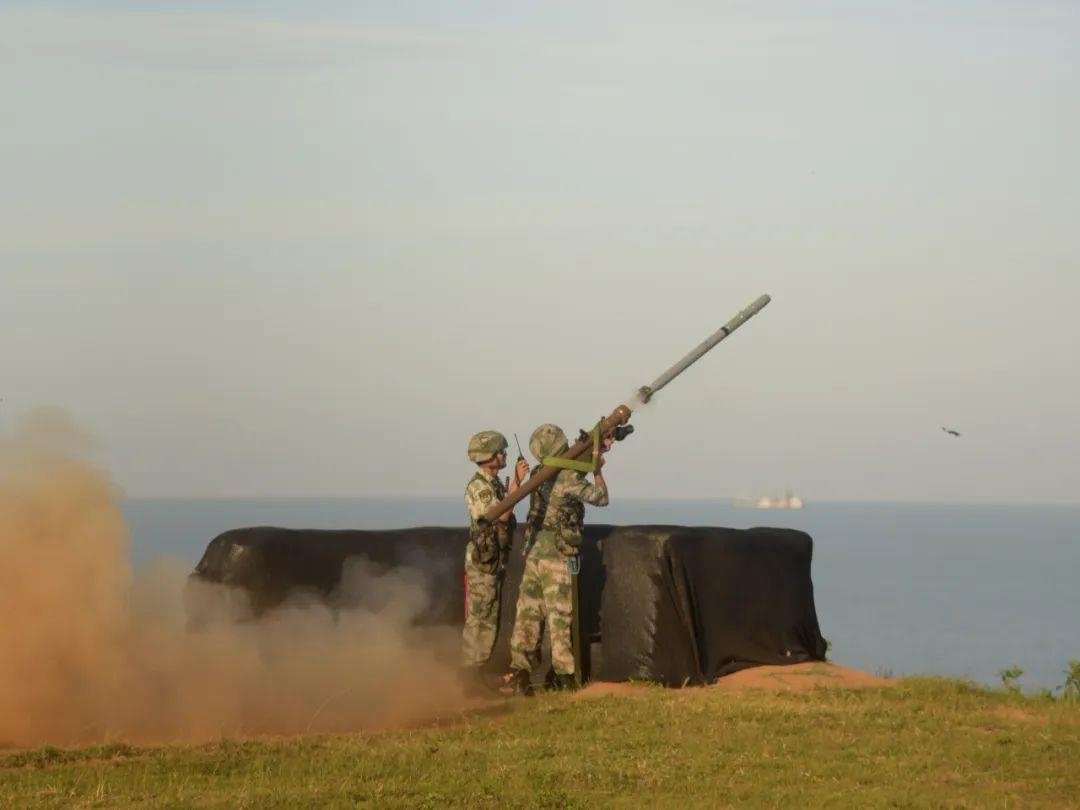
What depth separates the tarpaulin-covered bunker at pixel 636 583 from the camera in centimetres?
1734

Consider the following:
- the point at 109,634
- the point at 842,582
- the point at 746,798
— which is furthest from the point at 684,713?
the point at 842,582

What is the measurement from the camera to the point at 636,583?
57.2 ft

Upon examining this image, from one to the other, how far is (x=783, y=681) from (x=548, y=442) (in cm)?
302

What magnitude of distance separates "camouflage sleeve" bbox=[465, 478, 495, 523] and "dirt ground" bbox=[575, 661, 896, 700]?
1.88 meters

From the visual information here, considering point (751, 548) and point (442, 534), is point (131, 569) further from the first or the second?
point (751, 548)

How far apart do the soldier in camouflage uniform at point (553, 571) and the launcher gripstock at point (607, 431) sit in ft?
0.40

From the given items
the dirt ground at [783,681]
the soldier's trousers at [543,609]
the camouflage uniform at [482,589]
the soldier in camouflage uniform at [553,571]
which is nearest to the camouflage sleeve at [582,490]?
the soldier in camouflage uniform at [553,571]

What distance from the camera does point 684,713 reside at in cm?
1559

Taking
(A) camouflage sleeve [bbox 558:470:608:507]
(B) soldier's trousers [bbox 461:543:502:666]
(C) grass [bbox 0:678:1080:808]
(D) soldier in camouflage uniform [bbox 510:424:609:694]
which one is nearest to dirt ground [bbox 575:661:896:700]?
(D) soldier in camouflage uniform [bbox 510:424:609:694]

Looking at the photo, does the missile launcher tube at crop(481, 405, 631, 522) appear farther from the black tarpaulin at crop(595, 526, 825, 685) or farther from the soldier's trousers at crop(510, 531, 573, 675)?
the black tarpaulin at crop(595, 526, 825, 685)

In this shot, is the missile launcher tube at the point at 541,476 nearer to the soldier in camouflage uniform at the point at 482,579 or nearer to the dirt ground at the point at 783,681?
the soldier in camouflage uniform at the point at 482,579

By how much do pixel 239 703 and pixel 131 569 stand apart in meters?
1.58

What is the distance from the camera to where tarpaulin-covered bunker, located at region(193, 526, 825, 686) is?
17344 millimetres

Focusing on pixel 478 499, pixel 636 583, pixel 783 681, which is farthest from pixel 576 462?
pixel 783 681
